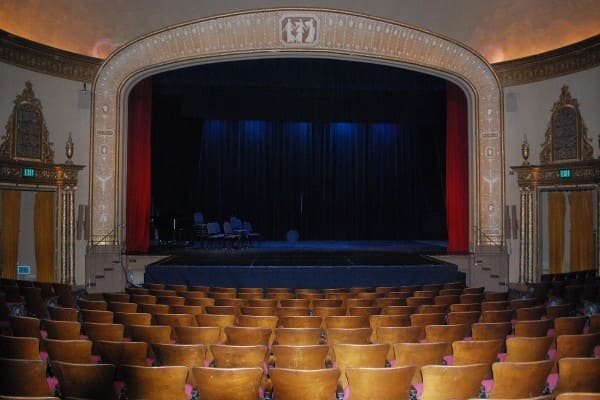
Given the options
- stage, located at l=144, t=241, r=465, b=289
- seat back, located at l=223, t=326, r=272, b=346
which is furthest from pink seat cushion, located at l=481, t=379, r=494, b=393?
stage, located at l=144, t=241, r=465, b=289

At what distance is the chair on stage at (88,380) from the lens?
388cm

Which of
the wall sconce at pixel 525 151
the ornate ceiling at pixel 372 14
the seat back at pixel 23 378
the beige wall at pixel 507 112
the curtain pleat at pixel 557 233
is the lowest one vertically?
the seat back at pixel 23 378

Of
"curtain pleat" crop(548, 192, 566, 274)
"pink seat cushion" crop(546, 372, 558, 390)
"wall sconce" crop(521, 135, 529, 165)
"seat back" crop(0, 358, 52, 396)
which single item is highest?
"wall sconce" crop(521, 135, 529, 165)

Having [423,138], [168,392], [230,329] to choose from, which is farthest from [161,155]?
[168,392]

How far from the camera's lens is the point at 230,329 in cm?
536

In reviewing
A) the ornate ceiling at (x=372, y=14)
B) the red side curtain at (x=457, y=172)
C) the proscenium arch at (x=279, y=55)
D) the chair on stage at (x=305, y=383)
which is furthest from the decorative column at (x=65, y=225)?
the chair on stage at (x=305, y=383)

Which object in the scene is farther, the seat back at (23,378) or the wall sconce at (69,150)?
the wall sconce at (69,150)

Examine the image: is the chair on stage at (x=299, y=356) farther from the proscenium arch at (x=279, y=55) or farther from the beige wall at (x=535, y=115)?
the beige wall at (x=535, y=115)

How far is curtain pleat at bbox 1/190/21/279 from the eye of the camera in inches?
542

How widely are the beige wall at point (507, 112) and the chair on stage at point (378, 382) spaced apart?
39.8 ft

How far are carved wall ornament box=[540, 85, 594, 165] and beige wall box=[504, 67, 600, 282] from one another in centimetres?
13

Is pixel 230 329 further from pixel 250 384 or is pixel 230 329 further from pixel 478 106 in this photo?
pixel 478 106

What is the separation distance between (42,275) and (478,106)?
13.0 meters

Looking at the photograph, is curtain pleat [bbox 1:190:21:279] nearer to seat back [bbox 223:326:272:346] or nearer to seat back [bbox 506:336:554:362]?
seat back [bbox 223:326:272:346]
